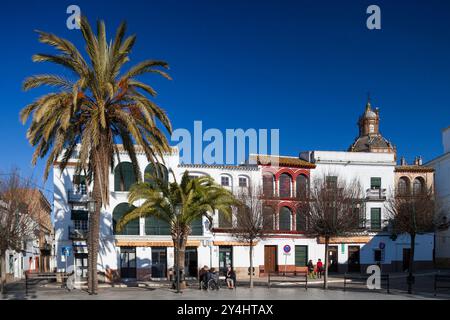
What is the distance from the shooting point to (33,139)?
2512 centimetres

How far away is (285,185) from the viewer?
4678 centimetres

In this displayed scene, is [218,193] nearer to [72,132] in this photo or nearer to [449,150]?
[72,132]

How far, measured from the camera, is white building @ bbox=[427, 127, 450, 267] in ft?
170

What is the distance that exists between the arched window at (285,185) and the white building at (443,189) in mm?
15137

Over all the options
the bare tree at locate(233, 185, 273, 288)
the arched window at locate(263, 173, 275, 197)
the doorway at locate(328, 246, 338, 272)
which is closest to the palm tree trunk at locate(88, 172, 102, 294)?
the bare tree at locate(233, 185, 273, 288)

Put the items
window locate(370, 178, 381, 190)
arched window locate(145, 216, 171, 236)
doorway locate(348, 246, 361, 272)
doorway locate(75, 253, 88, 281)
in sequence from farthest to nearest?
window locate(370, 178, 381, 190) < doorway locate(348, 246, 361, 272) < arched window locate(145, 216, 171, 236) < doorway locate(75, 253, 88, 281)

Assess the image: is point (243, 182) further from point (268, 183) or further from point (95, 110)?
point (95, 110)

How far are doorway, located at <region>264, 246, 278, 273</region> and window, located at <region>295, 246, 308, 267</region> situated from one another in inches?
75.0

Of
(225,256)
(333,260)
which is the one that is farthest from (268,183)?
(333,260)

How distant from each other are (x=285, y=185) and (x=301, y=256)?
20.3 ft

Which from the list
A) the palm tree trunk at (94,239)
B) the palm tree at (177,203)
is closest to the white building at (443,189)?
the palm tree at (177,203)

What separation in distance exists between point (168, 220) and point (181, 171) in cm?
1146

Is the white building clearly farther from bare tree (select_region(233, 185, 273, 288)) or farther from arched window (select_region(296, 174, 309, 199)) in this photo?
bare tree (select_region(233, 185, 273, 288))
